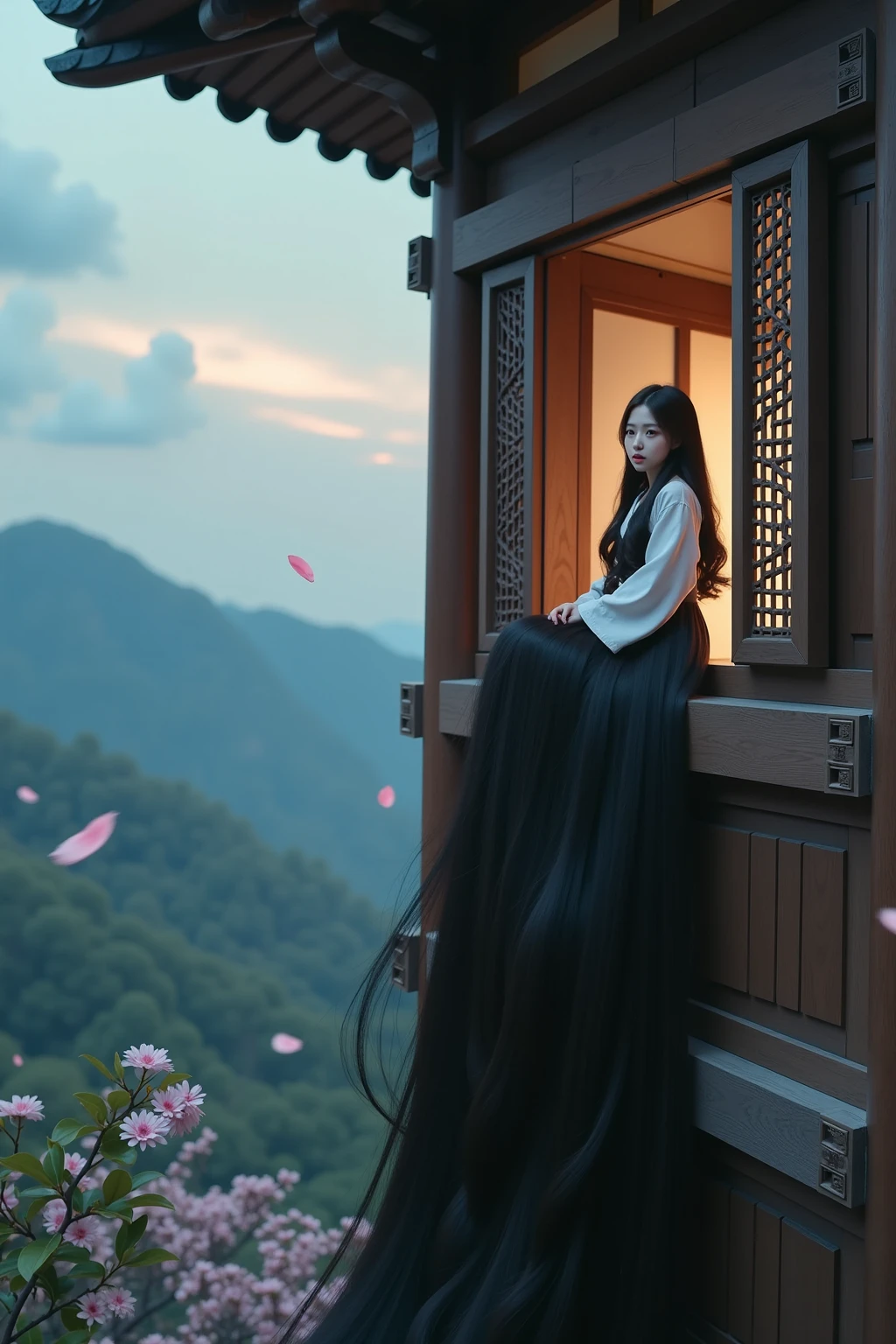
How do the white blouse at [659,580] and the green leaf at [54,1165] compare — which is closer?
the white blouse at [659,580]

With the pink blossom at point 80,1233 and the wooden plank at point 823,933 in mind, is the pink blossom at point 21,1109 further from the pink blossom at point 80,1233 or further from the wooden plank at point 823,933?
the wooden plank at point 823,933

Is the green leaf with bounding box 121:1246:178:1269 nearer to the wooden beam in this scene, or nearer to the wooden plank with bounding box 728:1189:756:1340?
the wooden plank with bounding box 728:1189:756:1340

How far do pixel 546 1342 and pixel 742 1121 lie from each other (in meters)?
0.63

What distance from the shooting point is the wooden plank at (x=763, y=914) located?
2.29 meters

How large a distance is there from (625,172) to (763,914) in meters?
1.81

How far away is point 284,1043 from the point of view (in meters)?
12.5

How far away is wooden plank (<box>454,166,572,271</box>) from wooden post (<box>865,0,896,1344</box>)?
98 cm

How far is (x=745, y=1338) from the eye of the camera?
2.34 m

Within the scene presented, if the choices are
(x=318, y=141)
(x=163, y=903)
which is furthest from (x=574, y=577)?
Answer: (x=163, y=903)

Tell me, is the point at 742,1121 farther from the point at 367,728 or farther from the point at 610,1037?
the point at 367,728

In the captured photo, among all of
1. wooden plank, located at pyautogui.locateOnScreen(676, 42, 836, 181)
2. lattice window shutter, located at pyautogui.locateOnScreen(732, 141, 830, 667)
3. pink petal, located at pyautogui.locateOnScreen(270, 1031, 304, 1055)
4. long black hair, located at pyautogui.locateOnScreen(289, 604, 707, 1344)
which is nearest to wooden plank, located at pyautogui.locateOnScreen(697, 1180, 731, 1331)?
long black hair, located at pyautogui.locateOnScreen(289, 604, 707, 1344)

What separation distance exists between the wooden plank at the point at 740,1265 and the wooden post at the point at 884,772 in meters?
0.37

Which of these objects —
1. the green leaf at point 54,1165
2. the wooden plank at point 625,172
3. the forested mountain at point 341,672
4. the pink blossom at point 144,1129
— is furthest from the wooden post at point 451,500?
the forested mountain at point 341,672

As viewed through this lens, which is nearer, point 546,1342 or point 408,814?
point 546,1342
